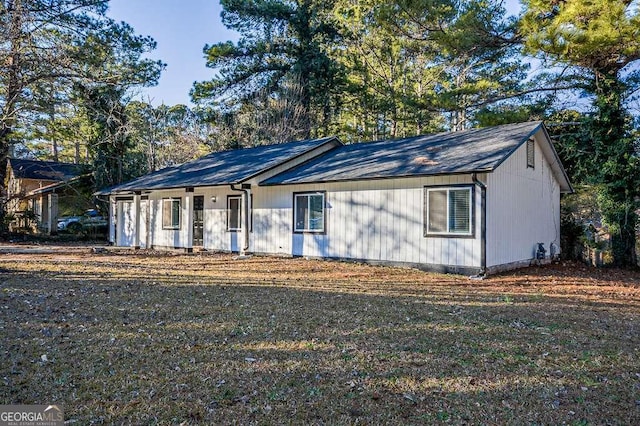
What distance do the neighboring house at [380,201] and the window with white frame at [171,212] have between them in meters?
0.06

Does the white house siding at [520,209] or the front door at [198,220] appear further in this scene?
the front door at [198,220]

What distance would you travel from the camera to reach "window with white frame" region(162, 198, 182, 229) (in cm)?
1738

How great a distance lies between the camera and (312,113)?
26.2 m

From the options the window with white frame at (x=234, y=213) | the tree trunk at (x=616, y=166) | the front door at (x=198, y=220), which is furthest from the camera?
the front door at (x=198, y=220)

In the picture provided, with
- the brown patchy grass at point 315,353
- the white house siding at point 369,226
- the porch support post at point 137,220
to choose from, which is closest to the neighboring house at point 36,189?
the porch support post at point 137,220

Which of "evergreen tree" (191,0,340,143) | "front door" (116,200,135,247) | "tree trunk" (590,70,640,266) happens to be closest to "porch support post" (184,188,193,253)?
"front door" (116,200,135,247)

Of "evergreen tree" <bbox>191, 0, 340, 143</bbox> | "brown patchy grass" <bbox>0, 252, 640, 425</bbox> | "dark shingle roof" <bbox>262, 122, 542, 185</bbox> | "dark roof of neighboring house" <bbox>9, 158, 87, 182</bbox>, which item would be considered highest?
"evergreen tree" <bbox>191, 0, 340, 143</bbox>

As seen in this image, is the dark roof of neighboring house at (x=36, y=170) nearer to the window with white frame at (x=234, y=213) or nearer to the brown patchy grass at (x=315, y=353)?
the window with white frame at (x=234, y=213)

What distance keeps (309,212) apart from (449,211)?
465 cm

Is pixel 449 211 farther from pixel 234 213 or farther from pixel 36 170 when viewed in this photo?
pixel 36 170

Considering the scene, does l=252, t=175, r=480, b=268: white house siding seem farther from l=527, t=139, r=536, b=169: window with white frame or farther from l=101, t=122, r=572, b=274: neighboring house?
l=527, t=139, r=536, b=169: window with white frame

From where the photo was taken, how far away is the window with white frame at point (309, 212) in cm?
1379

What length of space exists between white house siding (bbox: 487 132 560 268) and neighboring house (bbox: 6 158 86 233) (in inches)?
814

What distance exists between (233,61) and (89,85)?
1357cm
